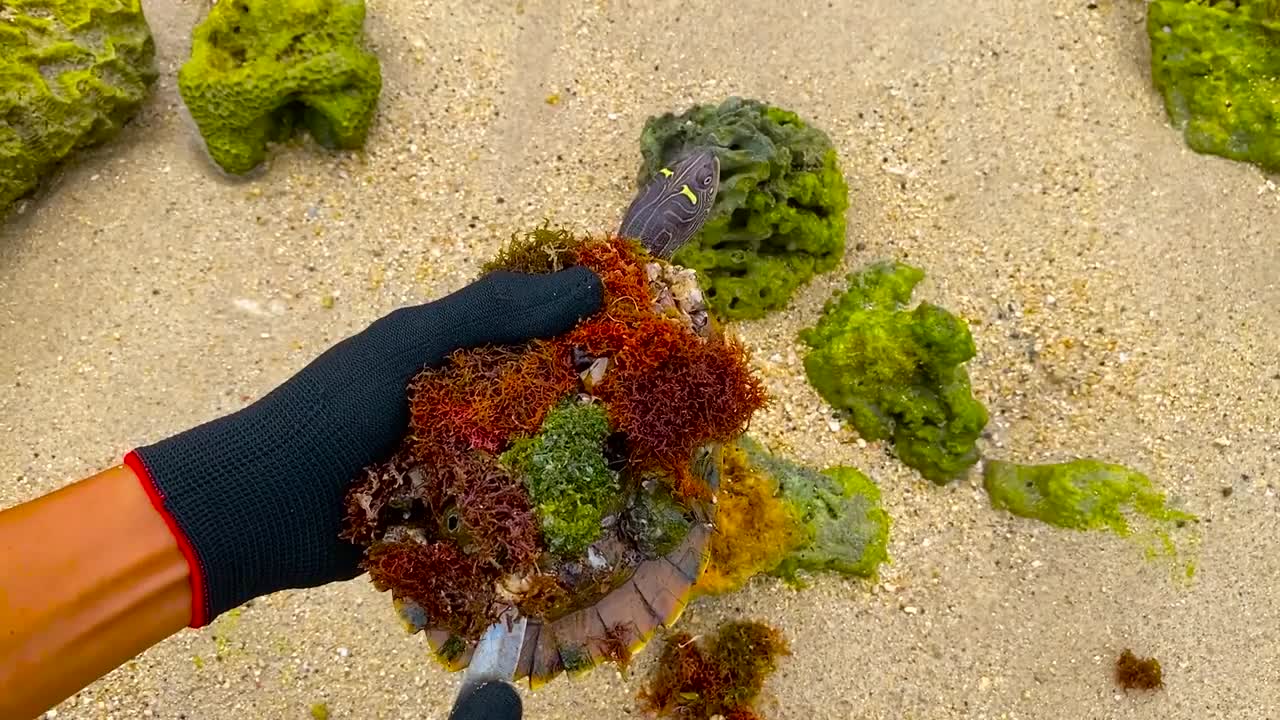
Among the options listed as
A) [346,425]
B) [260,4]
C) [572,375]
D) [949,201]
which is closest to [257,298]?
[260,4]

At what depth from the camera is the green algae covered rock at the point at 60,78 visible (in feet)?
15.5

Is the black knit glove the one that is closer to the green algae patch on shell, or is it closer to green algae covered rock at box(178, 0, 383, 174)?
green algae covered rock at box(178, 0, 383, 174)

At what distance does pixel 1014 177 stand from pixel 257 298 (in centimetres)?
489

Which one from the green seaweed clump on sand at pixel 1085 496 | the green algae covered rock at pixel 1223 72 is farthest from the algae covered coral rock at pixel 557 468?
the green algae covered rock at pixel 1223 72

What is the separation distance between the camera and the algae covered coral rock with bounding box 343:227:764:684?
7.59ft

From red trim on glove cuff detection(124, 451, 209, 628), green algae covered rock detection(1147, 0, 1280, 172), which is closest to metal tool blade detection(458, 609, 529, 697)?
red trim on glove cuff detection(124, 451, 209, 628)

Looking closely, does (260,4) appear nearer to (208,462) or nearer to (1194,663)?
(208,462)

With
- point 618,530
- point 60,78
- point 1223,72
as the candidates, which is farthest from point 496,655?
point 1223,72

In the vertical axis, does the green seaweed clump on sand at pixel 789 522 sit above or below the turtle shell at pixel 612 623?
below

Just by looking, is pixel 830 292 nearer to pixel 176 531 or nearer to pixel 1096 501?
pixel 1096 501

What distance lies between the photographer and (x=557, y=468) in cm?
229

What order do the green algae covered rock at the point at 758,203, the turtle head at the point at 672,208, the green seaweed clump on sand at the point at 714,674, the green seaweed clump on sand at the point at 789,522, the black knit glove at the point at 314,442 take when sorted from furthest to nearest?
the green algae covered rock at the point at 758,203 < the green seaweed clump on sand at the point at 714,674 < the green seaweed clump on sand at the point at 789,522 < the turtle head at the point at 672,208 < the black knit glove at the point at 314,442

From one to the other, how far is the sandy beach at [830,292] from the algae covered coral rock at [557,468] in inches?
75.7

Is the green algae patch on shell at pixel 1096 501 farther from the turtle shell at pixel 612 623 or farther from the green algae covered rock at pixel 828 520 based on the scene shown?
the turtle shell at pixel 612 623
